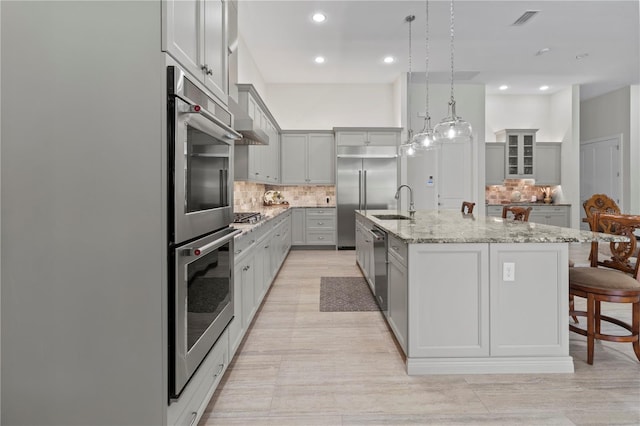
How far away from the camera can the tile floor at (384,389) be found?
1772 millimetres

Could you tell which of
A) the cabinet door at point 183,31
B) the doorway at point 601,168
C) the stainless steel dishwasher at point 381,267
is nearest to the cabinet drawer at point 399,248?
the stainless steel dishwasher at point 381,267

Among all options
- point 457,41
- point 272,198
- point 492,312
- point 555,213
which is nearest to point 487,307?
point 492,312

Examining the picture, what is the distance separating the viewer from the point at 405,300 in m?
2.28

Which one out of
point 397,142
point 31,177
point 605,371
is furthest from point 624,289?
point 397,142

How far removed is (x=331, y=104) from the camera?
24.6ft

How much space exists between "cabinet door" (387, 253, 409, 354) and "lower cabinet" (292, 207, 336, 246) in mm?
4224

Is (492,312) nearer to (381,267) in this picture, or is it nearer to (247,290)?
(381,267)

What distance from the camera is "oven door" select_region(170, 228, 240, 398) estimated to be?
4.35ft

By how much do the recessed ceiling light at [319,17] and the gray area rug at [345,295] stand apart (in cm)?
346

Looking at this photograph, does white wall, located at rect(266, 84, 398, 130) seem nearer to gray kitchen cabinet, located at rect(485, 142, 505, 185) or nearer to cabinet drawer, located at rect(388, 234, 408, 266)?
gray kitchen cabinet, located at rect(485, 142, 505, 185)

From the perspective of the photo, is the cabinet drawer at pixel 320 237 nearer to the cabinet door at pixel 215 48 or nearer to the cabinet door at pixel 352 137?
the cabinet door at pixel 352 137

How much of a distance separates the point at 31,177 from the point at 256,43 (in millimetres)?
4834

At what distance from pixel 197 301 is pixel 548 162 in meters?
8.77

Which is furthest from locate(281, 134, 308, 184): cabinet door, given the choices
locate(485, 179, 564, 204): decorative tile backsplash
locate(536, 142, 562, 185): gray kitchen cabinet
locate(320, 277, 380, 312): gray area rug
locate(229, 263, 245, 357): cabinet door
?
locate(536, 142, 562, 185): gray kitchen cabinet
